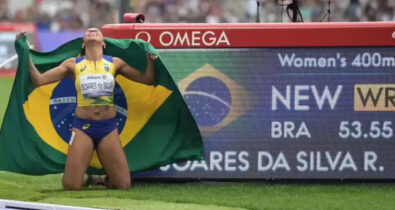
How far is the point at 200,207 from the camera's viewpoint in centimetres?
1093

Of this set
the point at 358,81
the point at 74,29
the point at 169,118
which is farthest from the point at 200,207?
the point at 74,29

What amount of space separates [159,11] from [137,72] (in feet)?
80.3

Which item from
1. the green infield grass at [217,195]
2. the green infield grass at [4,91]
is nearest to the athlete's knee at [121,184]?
the green infield grass at [217,195]

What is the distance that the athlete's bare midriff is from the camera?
1191 cm

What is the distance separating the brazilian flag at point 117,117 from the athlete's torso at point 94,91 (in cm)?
39

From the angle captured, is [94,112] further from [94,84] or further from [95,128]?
[94,84]

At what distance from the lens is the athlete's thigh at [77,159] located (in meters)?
11.9

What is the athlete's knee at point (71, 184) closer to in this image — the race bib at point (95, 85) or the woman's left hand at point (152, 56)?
the race bib at point (95, 85)

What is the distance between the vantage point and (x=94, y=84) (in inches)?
468

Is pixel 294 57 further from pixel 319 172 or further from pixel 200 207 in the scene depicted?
pixel 200 207

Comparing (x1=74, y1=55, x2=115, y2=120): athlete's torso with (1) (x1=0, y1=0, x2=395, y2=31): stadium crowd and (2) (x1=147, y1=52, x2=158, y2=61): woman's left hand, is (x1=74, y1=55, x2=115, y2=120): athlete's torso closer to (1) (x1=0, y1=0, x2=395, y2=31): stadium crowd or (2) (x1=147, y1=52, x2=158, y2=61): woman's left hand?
(2) (x1=147, y1=52, x2=158, y2=61): woman's left hand

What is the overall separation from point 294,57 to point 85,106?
6.94ft

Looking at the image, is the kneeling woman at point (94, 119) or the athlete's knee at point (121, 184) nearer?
the kneeling woman at point (94, 119)

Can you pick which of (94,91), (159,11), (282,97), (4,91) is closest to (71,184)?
(94,91)
